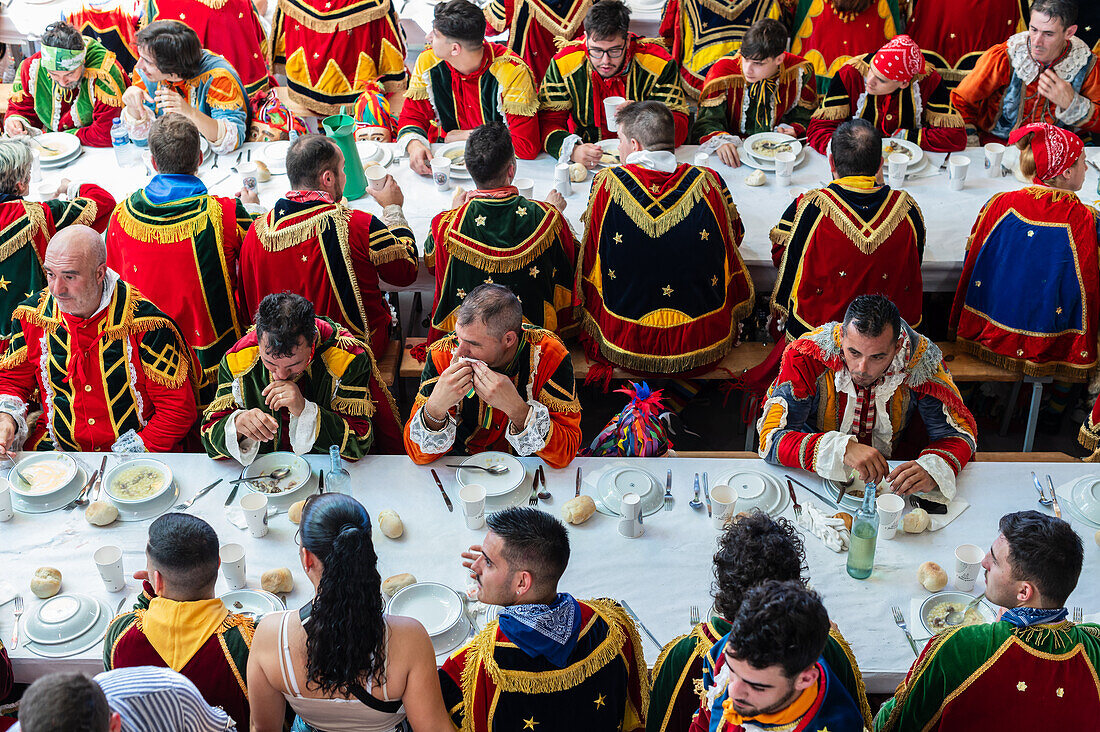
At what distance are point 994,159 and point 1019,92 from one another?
0.94 metres

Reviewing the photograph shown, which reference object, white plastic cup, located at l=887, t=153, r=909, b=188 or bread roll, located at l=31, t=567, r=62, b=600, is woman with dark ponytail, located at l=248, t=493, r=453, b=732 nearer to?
bread roll, located at l=31, t=567, r=62, b=600

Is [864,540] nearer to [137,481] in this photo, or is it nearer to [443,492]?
[443,492]

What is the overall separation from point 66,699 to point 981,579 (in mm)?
2646

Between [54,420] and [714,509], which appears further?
[54,420]

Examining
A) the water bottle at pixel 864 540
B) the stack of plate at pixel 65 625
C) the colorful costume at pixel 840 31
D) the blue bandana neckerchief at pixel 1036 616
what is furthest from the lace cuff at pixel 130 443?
the colorful costume at pixel 840 31

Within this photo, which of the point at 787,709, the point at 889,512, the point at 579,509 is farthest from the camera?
the point at 579,509

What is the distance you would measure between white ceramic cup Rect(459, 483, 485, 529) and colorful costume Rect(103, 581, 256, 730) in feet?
2.77

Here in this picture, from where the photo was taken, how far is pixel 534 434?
3811mm

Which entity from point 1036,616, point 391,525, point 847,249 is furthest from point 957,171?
point 391,525

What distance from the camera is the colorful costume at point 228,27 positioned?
6.85 meters

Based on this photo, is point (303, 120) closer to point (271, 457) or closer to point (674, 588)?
point (271, 457)

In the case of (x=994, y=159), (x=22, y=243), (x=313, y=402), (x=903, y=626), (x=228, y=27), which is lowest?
(x=903, y=626)

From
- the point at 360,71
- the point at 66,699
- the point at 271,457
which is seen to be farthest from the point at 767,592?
the point at 360,71

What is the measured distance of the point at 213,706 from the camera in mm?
2867
